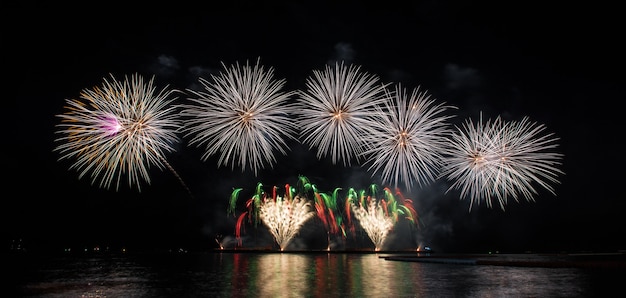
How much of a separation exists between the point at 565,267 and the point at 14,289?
29.7 metres

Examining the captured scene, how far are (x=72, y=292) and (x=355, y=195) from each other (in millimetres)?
45737

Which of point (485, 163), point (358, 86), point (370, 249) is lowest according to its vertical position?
point (370, 249)

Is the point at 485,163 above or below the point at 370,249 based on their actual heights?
above

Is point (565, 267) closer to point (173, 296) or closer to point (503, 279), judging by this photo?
point (503, 279)

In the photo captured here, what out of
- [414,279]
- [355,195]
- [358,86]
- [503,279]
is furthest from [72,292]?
[355,195]

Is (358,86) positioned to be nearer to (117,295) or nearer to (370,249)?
(117,295)

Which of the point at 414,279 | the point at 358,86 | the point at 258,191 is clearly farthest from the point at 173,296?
the point at 258,191

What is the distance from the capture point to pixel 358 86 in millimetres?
22609

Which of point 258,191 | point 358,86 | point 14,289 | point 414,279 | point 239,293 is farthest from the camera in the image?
point 258,191

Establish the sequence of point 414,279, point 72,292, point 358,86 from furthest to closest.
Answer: point 358,86 → point 414,279 → point 72,292

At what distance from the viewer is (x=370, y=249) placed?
7300cm

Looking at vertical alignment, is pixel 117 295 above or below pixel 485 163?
below

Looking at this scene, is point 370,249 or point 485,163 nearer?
point 485,163

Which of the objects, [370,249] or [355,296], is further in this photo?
[370,249]
